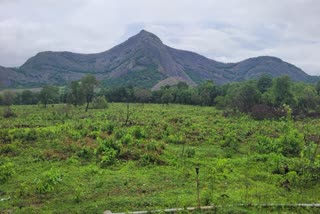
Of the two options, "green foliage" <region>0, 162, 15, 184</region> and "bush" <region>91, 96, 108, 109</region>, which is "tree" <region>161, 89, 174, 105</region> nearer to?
"bush" <region>91, 96, 108, 109</region>

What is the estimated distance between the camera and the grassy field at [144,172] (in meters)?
12.3

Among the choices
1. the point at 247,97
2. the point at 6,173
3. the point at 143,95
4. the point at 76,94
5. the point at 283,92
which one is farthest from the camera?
the point at 143,95

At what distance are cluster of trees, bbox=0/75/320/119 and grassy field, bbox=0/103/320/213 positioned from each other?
2140 centimetres

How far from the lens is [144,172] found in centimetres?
1620

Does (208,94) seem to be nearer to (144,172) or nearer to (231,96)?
(231,96)

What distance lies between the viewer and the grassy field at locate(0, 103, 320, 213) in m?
12.3

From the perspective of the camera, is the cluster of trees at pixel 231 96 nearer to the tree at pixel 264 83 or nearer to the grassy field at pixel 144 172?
the tree at pixel 264 83

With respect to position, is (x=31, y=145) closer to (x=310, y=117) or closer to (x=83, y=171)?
(x=83, y=171)

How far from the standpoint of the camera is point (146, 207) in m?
11.7

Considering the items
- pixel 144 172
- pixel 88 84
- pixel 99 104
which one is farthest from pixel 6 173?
pixel 99 104

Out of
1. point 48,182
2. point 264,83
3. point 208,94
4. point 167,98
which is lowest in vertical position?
point 48,182

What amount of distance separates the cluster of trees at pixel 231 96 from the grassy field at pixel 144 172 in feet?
70.2

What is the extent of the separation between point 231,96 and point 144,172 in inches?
1545

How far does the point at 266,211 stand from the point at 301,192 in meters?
3.28
